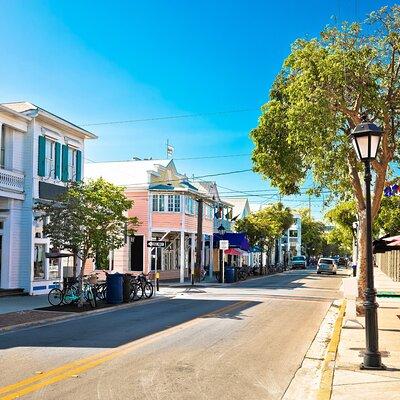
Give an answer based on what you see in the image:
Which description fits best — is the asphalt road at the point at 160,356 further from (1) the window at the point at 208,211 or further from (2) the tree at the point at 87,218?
(1) the window at the point at 208,211

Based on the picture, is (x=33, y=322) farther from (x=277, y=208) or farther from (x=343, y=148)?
(x=277, y=208)

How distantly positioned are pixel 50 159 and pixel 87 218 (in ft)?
27.6

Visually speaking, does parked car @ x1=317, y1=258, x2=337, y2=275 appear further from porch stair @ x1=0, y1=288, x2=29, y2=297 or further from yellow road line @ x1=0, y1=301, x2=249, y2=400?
yellow road line @ x1=0, y1=301, x2=249, y2=400

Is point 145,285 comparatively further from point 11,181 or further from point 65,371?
point 65,371

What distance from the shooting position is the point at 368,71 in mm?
16391

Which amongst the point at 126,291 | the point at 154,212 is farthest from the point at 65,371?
the point at 154,212

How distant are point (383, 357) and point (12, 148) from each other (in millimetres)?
18903

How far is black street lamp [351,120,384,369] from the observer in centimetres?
909

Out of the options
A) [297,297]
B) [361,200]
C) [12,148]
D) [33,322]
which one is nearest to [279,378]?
[33,322]

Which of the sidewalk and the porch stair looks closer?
the sidewalk

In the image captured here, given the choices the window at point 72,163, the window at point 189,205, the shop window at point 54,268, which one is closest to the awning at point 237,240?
the window at point 189,205

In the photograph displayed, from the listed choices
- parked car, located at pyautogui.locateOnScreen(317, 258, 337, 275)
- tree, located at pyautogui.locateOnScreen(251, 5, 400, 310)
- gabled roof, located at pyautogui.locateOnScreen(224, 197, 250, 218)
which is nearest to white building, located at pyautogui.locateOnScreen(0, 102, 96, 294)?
tree, located at pyautogui.locateOnScreen(251, 5, 400, 310)

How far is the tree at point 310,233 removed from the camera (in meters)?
115

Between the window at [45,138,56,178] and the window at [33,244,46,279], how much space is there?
3.43 metres
